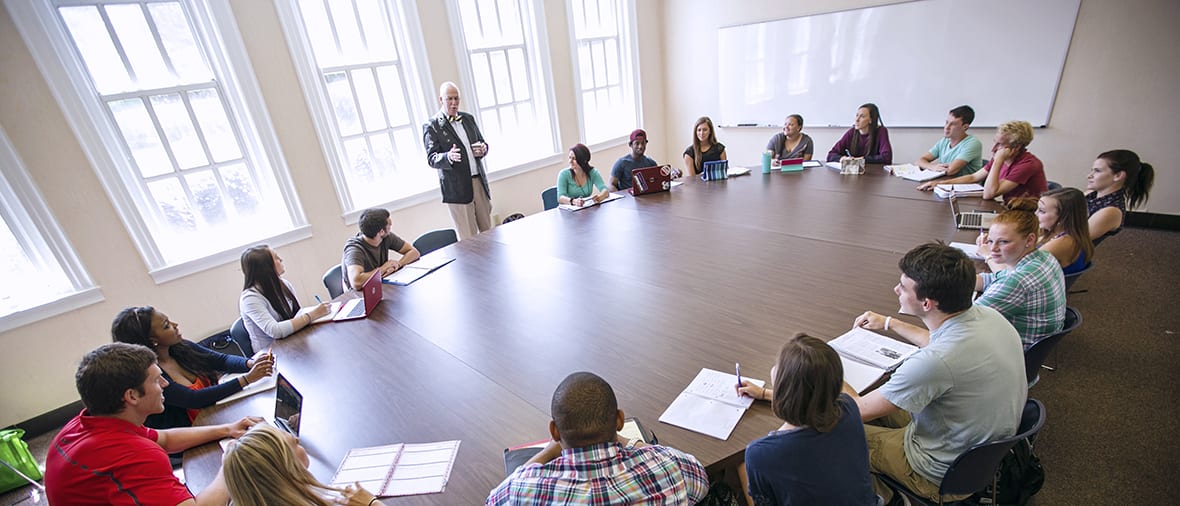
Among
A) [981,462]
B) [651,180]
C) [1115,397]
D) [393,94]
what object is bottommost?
[1115,397]

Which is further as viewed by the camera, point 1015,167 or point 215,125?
point 215,125

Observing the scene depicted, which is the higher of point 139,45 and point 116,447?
point 139,45

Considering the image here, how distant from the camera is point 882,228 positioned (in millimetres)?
2881

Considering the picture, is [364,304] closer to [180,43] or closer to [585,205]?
[585,205]

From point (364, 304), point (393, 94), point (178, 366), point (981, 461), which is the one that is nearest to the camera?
point (981, 461)

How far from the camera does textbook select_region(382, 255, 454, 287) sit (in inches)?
116

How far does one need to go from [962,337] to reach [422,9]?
4.82m

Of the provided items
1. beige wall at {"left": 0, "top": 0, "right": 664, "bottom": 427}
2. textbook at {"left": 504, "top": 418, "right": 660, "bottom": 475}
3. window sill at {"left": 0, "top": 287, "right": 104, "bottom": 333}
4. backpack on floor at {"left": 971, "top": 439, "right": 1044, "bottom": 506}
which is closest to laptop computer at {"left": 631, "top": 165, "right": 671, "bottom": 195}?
beige wall at {"left": 0, "top": 0, "right": 664, "bottom": 427}

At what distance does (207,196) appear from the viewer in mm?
3809

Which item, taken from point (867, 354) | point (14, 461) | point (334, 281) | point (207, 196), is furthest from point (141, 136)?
point (867, 354)

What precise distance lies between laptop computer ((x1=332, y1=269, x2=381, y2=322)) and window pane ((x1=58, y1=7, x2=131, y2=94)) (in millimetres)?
2608

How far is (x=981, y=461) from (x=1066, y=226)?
5.33ft

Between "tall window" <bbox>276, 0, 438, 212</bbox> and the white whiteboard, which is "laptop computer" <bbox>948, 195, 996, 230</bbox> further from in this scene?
"tall window" <bbox>276, 0, 438, 212</bbox>

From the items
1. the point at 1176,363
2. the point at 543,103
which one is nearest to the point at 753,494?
the point at 1176,363
